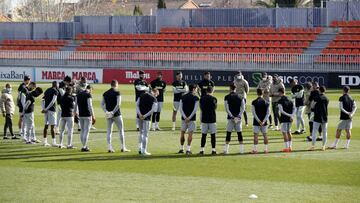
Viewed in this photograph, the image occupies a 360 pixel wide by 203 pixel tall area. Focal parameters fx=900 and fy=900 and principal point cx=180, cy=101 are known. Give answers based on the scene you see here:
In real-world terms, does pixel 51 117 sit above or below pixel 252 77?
below

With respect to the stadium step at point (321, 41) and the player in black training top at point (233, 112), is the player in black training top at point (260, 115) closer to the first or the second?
the player in black training top at point (233, 112)

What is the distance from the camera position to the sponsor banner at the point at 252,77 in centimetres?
5650

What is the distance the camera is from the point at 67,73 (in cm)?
6456

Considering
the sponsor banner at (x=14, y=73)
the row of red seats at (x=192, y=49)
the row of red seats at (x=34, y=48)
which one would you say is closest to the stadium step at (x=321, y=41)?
the row of red seats at (x=192, y=49)

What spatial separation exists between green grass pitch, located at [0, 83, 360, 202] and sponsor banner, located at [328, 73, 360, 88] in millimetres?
26608

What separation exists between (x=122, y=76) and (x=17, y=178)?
42.5 m

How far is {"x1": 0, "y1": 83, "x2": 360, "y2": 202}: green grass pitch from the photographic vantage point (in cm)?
1889

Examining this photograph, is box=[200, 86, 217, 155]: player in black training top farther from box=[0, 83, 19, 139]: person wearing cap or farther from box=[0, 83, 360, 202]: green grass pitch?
box=[0, 83, 19, 139]: person wearing cap

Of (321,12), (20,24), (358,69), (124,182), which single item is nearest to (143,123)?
(124,182)

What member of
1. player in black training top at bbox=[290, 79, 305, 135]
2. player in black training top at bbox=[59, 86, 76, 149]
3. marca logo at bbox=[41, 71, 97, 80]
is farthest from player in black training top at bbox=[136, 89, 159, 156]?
marca logo at bbox=[41, 71, 97, 80]

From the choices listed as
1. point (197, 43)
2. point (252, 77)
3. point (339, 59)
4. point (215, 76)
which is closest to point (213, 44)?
point (197, 43)

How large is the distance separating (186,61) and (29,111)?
34.1m

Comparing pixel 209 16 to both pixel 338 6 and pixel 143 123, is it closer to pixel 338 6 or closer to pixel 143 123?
pixel 338 6

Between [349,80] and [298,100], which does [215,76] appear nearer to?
[349,80]
